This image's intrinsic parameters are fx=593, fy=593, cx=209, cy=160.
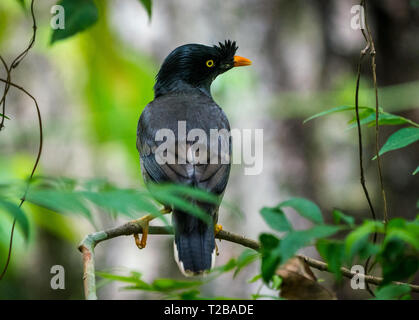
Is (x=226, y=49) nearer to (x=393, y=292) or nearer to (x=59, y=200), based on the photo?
(x=393, y=292)

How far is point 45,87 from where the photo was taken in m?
6.63

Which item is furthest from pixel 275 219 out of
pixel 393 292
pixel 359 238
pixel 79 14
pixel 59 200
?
pixel 79 14

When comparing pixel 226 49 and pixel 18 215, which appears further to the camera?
pixel 226 49

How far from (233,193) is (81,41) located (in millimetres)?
2266

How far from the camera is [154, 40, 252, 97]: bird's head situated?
459cm

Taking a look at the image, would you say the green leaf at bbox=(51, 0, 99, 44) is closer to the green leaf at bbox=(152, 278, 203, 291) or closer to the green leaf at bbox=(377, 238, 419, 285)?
the green leaf at bbox=(152, 278, 203, 291)

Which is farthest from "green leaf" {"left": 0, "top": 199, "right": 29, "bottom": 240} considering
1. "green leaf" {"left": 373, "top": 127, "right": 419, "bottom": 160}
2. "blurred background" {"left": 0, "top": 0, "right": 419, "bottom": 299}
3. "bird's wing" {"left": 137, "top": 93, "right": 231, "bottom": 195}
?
"blurred background" {"left": 0, "top": 0, "right": 419, "bottom": 299}

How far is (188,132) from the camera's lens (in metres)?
3.62

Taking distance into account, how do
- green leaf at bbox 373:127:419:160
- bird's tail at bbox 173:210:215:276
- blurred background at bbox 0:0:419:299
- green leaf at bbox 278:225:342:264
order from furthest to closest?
blurred background at bbox 0:0:419:299 → bird's tail at bbox 173:210:215:276 → green leaf at bbox 373:127:419:160 → green leaf at bbox 278:225:342:264

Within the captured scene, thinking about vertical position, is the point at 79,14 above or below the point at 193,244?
above

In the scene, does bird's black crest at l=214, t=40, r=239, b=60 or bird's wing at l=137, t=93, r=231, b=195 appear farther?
bird's black crest at l=214, t=40, r=239, b=60

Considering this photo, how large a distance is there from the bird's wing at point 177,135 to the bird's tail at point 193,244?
20cm

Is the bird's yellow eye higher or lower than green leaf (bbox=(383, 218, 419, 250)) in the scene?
higher

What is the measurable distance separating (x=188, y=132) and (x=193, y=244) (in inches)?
33.5
